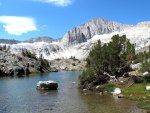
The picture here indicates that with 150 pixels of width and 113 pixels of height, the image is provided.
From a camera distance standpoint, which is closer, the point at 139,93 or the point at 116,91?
the point at 139,93

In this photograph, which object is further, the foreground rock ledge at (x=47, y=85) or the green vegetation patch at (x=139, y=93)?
the foreground rock ledge at (x=47, y=85)

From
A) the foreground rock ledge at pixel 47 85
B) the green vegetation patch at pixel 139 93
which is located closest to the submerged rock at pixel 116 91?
the green vegetation patch at pixel 139 93

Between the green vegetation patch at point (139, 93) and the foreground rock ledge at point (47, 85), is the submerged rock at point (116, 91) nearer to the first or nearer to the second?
the green vegetation patch at point (139, 93)

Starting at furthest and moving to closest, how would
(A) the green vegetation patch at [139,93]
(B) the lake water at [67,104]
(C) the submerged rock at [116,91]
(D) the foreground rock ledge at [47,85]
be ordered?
(D) the foreground rock ledge at [47,85], (C) the submerged rock at [116,91], (A) the green vegetation patch at [139,93], (B) the lake water at [67,104]

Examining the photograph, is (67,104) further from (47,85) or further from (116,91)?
(47,85)

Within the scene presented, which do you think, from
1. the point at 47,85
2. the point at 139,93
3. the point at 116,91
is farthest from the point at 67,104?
the point at 47,85

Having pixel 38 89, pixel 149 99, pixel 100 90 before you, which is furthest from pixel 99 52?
pixel 149 99

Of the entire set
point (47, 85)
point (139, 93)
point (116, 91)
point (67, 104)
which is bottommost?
point (67, 104)

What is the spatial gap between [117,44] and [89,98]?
26.3 metres

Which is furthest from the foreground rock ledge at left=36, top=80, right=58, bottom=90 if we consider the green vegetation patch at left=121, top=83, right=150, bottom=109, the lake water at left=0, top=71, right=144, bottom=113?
the green vegetation patch at left=121, top=83, right=150, bottom=109

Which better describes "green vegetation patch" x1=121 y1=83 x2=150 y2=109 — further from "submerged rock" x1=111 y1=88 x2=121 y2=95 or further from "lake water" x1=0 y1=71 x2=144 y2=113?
"lake water" x1=0 y1=71 x2=144 y2=113

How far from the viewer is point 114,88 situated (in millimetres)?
96062

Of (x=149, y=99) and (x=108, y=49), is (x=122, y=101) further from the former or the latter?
(x=108, y=49)

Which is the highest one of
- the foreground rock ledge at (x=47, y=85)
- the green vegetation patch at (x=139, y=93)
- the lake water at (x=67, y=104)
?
the foreground rock ledge at (x=47, y=85)
